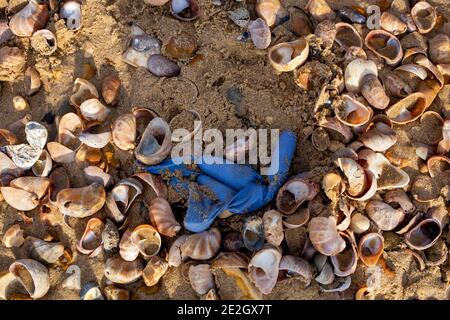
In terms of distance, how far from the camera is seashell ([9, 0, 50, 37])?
13.8 ft

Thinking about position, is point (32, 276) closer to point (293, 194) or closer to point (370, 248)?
point (293, 194)

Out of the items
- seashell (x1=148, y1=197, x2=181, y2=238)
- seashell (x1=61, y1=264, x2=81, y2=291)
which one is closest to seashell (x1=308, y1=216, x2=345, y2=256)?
seashell (x1=148, y1=197, x2=181, y2=238)

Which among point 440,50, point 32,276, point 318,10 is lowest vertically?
point 32,276

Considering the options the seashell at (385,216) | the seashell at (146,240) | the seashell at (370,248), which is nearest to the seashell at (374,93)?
the seashell at (385,216)

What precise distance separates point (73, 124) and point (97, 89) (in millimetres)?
357

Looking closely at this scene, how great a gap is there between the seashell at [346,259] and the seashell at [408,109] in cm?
106

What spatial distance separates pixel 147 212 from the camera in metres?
3.79

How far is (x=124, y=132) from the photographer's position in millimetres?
3805

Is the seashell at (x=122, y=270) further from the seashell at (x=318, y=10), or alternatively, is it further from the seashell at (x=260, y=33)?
the seashell at (x=318, y=10)

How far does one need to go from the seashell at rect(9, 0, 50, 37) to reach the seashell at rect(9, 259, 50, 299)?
1.95 m

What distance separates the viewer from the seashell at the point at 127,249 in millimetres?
3600

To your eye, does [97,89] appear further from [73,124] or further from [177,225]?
[177,225]

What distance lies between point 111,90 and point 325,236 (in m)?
2.03

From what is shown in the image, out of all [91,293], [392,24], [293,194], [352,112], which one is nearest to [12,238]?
[91,293]
